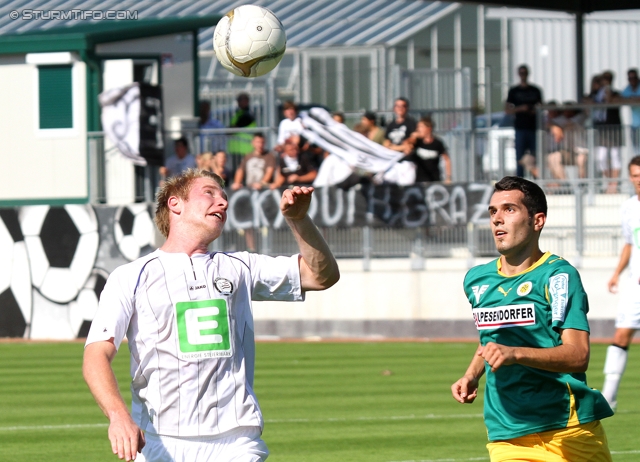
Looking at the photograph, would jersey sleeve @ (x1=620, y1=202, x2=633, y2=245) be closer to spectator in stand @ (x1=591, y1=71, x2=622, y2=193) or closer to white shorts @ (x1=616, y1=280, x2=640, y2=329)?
white shorts @ (x1=616, y1=280, x2=640, y2=329)

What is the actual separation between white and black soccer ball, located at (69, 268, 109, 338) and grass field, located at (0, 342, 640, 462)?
309cm

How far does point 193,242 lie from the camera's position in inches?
203

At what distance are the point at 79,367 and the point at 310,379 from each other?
11.9 ft

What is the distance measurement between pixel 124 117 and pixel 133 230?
2.02 meters

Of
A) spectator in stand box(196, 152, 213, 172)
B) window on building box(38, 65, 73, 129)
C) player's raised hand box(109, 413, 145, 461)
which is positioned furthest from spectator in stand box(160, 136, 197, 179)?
player's raised hand box(109, 413, 145, 461)

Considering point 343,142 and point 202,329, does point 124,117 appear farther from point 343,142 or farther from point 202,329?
point 202,329

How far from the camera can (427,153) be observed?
20922 millimetres

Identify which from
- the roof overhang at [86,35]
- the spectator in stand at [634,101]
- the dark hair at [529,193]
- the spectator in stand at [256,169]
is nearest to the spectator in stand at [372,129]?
the spectator in stand at [256,169]

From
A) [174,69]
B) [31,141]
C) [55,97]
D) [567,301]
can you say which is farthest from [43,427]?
[174,69]

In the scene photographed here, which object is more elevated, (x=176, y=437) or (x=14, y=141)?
(x=14, y=141)

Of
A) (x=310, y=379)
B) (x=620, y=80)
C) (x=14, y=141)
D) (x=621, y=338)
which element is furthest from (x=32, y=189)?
(x=620, y=80)

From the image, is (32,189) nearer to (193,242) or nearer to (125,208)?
(125,208)

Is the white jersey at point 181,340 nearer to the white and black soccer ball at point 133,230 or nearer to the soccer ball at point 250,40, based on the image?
the soccer ball at point 250,40

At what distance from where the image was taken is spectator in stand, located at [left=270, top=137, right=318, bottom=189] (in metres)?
21.1
